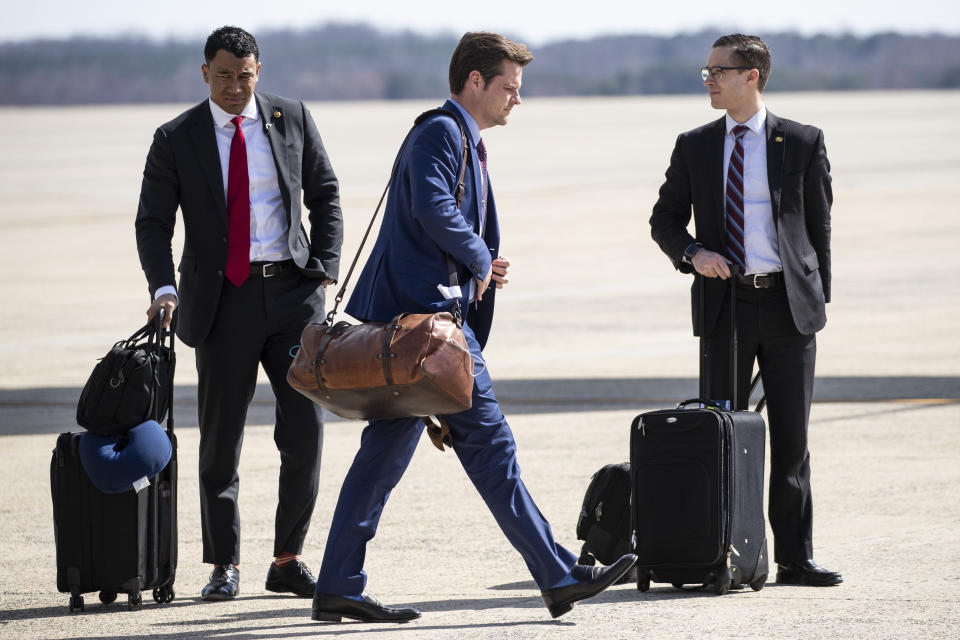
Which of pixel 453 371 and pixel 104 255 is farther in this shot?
pixel 104 255

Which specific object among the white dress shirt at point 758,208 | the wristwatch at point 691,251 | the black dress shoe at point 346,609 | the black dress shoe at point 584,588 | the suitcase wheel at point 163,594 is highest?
the white dress shirt at point 758,208

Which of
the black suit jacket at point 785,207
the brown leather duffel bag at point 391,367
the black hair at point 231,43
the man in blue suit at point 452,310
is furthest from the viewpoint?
the black suit jacket at point 785,207

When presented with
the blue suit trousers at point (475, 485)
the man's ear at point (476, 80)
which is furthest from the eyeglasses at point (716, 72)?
the blue suit trousers at point (475, 485)

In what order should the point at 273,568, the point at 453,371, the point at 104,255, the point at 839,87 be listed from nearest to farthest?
the point at 453,371 → the point at 273,568 → the point at 104,255 → the point at 839,87

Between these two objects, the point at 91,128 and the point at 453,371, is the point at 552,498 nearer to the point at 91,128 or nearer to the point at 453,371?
the point at 453,371

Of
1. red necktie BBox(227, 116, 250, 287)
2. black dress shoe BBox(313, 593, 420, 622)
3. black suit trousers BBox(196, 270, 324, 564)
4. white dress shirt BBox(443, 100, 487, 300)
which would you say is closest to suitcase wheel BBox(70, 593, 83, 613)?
black suit trousers BBox(196, 270, 324, 564)

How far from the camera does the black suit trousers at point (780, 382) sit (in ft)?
20.4

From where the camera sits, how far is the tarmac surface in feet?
18.6

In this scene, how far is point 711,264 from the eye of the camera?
6090 mm

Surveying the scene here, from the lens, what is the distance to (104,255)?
24359mm

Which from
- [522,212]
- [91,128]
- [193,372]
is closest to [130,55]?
[91,128]

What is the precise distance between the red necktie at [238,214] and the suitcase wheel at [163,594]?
1.11 meters

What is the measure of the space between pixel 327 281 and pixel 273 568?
3.51 feet

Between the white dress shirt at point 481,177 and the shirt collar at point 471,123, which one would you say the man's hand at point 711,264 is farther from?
the shirt collar at point 471,123
